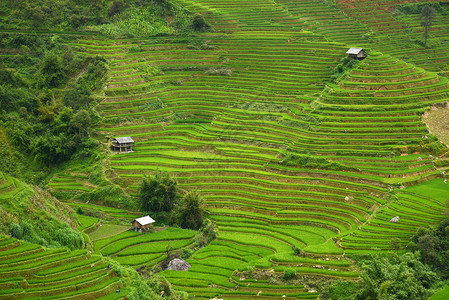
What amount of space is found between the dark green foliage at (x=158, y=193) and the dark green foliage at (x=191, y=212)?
5.23ft

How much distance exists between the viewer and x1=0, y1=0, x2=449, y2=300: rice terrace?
27.8m

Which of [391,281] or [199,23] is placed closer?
[391,281]

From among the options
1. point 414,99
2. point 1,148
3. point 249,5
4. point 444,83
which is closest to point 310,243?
point 414,99

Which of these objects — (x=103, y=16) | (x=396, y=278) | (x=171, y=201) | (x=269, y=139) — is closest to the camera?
(x=396, y=278)

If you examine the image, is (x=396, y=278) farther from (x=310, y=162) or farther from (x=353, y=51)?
(x=353, y=51)

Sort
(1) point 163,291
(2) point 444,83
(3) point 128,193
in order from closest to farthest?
(1) point 163,291, (3) point 128,193, (2) point 444,83

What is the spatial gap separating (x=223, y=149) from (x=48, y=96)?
18.5 m

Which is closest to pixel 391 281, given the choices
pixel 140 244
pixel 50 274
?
pixel 140 244

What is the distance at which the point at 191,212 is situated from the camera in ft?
117

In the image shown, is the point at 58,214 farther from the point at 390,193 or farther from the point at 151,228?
the point at 390,193

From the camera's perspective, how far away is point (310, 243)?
1246 inches

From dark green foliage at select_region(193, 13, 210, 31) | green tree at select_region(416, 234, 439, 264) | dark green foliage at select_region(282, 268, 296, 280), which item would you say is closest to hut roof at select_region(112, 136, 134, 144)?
dark green foliage at select_region(193, 13, 210, 31)

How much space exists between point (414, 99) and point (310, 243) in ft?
60.9

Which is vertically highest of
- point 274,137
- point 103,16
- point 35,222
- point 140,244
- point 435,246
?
point 103,16
